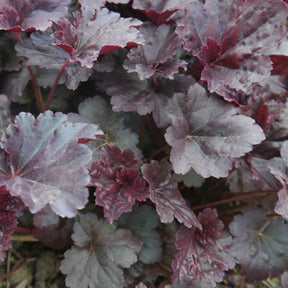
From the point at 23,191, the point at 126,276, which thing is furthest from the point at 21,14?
the point at 126,276

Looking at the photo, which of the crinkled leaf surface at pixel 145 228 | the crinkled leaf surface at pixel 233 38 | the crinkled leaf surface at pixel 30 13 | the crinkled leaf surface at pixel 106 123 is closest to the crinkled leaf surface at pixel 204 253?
the crinkled leaf surface at pixel 145 228

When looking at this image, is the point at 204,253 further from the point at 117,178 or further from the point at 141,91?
the point at 141,91

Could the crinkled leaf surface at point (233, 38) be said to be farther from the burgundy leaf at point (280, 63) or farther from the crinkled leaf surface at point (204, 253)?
the crinkled leaf surface at point (204, 253)

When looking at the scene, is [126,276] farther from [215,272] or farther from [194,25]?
[194,25]

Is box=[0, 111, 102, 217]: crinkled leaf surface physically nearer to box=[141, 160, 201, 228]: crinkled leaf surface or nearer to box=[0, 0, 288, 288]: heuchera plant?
box=[0, 0, 288, 288]: heuchera plant

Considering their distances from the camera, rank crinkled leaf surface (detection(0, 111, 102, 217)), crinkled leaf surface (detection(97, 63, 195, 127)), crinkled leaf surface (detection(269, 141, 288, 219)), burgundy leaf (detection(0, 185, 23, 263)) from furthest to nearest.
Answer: crinkled leaf surface (detection(97, 63, 195, 127))
crinkled leaf surface (detection(269, 141, 288, 219))
burgundy leaf (detection(0, 185, 23, 263))
crinkled leaf surface (detection(0, 111, 102, 217))

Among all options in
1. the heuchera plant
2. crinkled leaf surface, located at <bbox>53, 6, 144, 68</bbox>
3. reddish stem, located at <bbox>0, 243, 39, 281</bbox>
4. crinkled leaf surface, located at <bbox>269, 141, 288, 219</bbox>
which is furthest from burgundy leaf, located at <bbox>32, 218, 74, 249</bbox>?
crinkled leaf surface, located at <bbox>269, 141, 288, 219</bbox>
